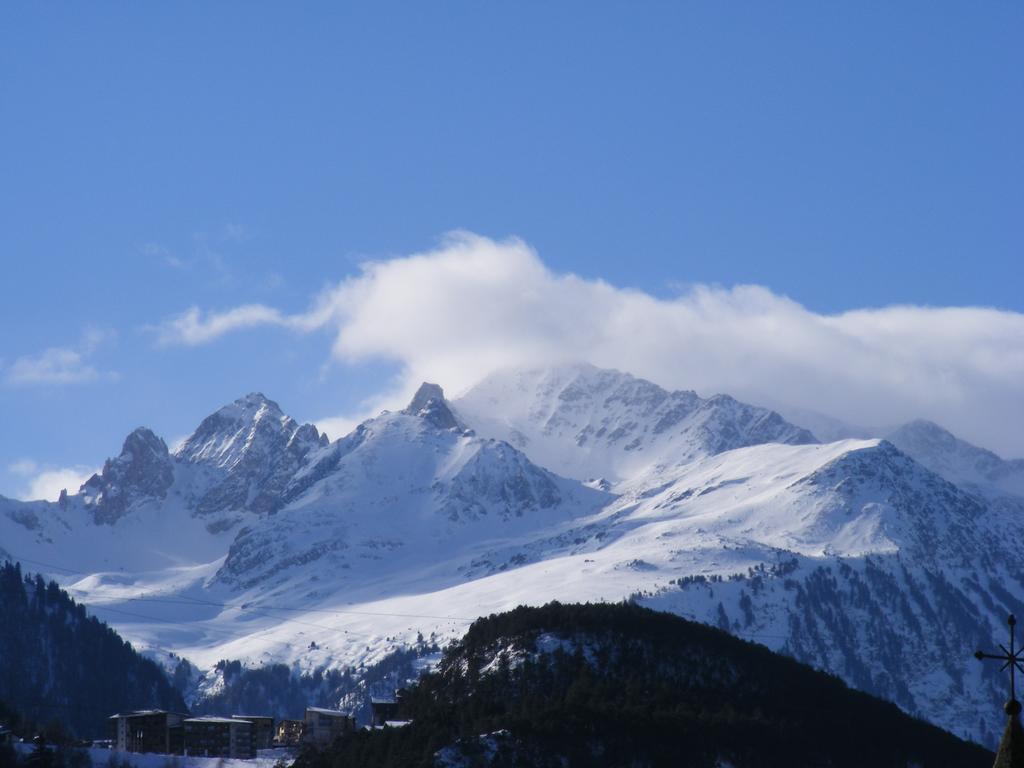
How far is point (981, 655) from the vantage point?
72062mm

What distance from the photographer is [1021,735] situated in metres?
68.0

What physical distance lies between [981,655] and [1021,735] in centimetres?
460
